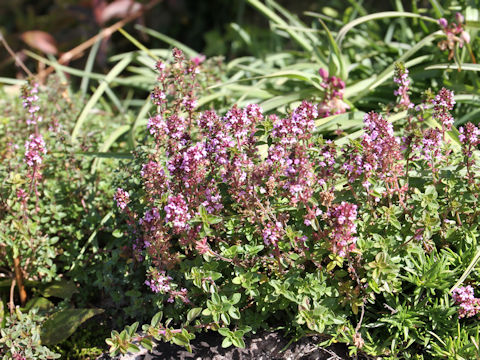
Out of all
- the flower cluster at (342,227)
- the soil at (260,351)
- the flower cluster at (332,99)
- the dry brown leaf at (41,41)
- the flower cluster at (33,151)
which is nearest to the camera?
the flower cluster at (342,227)

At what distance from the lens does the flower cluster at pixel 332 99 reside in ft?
9.03

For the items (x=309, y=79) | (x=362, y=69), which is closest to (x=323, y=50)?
(x=362, y=69)

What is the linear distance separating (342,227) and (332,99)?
1250mm

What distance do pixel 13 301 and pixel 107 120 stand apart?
1372 mm

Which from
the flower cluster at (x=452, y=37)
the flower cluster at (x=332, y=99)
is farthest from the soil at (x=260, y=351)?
the flower cluster at (x=452, y=37)

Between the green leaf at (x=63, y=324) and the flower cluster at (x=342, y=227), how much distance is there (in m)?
1.08

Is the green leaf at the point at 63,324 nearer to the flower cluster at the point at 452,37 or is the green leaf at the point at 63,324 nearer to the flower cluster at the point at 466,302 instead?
the flower cluster at the point at 466,302

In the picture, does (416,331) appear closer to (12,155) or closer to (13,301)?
(13,301)

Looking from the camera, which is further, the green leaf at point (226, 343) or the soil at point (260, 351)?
the soil at point (260, 351)

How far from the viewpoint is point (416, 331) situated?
5.93 ft

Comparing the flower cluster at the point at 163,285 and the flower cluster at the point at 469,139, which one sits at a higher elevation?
the flower cluster at the point at 469,139

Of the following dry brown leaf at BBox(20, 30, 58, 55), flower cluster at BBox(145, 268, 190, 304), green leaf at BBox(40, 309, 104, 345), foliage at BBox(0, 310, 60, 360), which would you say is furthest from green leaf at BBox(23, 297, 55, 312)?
dry brown leaf at BBox(20, 30, 58, 55)

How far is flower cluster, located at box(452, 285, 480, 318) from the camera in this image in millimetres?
1714

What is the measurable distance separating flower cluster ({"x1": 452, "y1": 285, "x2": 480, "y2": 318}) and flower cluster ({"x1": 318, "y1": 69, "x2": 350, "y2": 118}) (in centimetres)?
123
